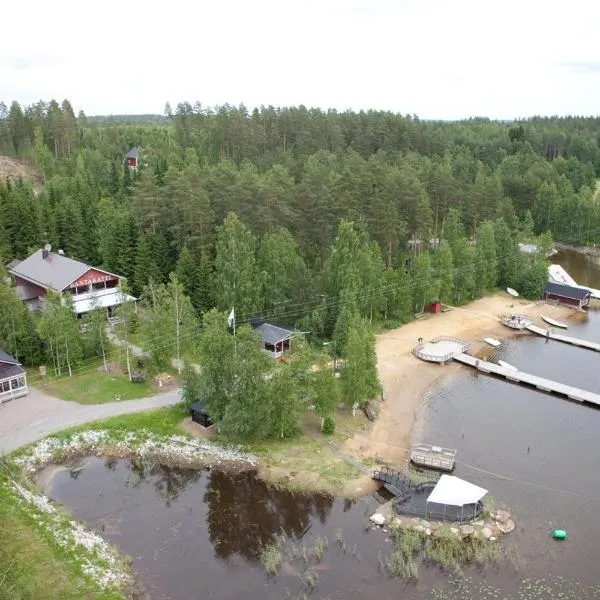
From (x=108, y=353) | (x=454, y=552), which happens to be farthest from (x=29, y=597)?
(x=108, y=353)

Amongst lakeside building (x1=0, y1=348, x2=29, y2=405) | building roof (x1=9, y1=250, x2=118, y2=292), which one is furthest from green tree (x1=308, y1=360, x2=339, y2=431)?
building roof (x1=9, y1=250, x2=118, y2=292)

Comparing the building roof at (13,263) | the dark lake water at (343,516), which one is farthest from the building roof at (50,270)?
the dark lake water at (343,516)

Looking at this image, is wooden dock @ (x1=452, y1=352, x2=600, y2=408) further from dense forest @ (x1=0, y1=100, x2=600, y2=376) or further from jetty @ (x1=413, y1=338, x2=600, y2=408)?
dense forest @ (x1=0, y1=100, x2=600, y2=376)

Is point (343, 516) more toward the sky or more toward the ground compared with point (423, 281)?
more toward the ground

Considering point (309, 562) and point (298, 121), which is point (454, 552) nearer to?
point (309, 562)

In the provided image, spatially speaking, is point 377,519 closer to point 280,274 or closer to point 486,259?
point 280,274

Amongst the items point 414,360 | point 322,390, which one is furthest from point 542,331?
point 322,390

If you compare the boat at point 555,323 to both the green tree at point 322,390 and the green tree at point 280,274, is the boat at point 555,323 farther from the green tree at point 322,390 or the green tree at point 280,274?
the green tree at point 322,390
